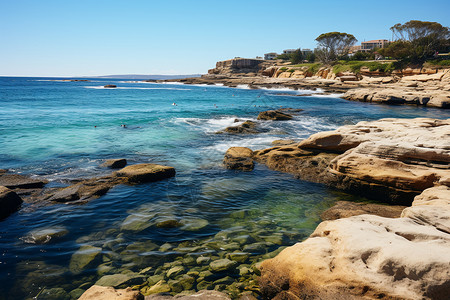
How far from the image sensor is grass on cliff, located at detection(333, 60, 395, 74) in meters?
69.9

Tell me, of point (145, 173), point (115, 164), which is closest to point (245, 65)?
point (115, 164)

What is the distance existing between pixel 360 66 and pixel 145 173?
81.2m

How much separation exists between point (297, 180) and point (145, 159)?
8.31 metres

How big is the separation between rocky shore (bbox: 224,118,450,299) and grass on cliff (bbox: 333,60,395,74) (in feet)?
236

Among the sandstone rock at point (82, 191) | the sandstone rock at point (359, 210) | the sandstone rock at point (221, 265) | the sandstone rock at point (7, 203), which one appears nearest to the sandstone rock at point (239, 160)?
the sandstone rock at point (359, 210)

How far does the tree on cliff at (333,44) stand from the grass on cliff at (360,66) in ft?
26.4

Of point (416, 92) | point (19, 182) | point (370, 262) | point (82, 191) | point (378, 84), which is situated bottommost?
point (82, 191)

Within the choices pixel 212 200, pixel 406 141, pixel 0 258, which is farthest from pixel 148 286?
pixel 406 141

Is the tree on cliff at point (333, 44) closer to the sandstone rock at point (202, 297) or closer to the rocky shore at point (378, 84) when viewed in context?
the rocky shore at point (378, 84)

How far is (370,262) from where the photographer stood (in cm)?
432

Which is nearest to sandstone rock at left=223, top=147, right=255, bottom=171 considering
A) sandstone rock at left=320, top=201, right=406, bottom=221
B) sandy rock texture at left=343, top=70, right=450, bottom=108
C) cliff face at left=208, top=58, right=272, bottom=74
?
sandstone rock at left=320, top=201, right=406, bottom=221

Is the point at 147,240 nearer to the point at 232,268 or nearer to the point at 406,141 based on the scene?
the point at 232,268

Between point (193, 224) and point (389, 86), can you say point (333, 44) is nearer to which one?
point (389, 86)

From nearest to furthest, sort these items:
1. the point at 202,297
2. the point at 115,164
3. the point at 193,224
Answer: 1. the point at 202,297
2. the point at 193,224
3. the point at 115,164
